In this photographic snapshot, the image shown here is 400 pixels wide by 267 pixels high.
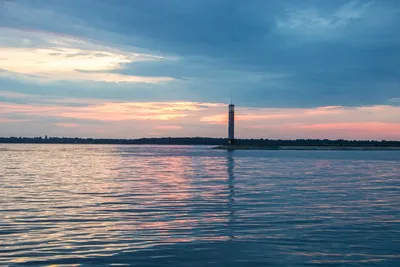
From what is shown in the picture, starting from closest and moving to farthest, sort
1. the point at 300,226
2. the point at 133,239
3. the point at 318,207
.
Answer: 1. the point at 133,239
2. the point at 300,226
3. the point at 318,207

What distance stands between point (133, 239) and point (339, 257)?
6324 millimetres

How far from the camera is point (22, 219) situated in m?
18.9

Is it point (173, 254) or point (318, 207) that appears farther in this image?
point (318, 207)

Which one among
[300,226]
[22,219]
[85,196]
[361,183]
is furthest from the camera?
[361,183]

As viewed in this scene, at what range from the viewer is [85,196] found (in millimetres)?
26969

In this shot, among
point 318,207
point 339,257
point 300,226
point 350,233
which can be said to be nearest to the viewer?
point 339,257

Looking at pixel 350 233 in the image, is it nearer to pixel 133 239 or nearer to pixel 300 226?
pixel 300 226

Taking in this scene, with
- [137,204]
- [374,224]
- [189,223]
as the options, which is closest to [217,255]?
[189,223]

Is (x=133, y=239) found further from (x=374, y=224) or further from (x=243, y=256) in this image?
(x=374, y=224)

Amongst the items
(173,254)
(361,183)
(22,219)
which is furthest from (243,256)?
(361,183)

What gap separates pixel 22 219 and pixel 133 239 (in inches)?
237

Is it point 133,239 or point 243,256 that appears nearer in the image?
point 243,256

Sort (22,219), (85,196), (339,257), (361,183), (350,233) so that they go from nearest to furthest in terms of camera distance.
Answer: (339,257), (350,233), (22,219), (85,196), (361,183)

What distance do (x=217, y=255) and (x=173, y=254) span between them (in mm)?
1222
